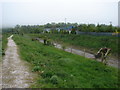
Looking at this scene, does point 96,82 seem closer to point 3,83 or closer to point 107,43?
point 3,83

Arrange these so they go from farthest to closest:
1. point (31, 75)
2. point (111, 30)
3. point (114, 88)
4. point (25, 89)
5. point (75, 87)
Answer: point (111, 30), point (31, 75), point (114, 88), point (75, 87), point (25, 89)

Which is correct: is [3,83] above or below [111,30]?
below

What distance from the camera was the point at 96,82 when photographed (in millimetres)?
6855

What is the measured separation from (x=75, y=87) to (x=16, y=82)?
2620 mm

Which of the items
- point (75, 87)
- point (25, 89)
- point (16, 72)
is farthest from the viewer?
point (16, 72)

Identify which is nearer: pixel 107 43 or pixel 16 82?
pixel 16 82

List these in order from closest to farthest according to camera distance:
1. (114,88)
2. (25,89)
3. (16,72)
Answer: (25,89)
(114,88)
(16,72)

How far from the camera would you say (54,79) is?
20.0 feet

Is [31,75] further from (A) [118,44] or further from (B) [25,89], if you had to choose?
(A) [118,44]

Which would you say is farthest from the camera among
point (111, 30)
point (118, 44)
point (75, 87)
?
point (111, 30)

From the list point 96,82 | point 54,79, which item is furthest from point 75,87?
point 96,82

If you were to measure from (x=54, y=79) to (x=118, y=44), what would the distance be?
66.4ft

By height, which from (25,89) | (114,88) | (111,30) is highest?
(111,30)

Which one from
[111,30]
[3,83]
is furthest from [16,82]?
[111,30]
